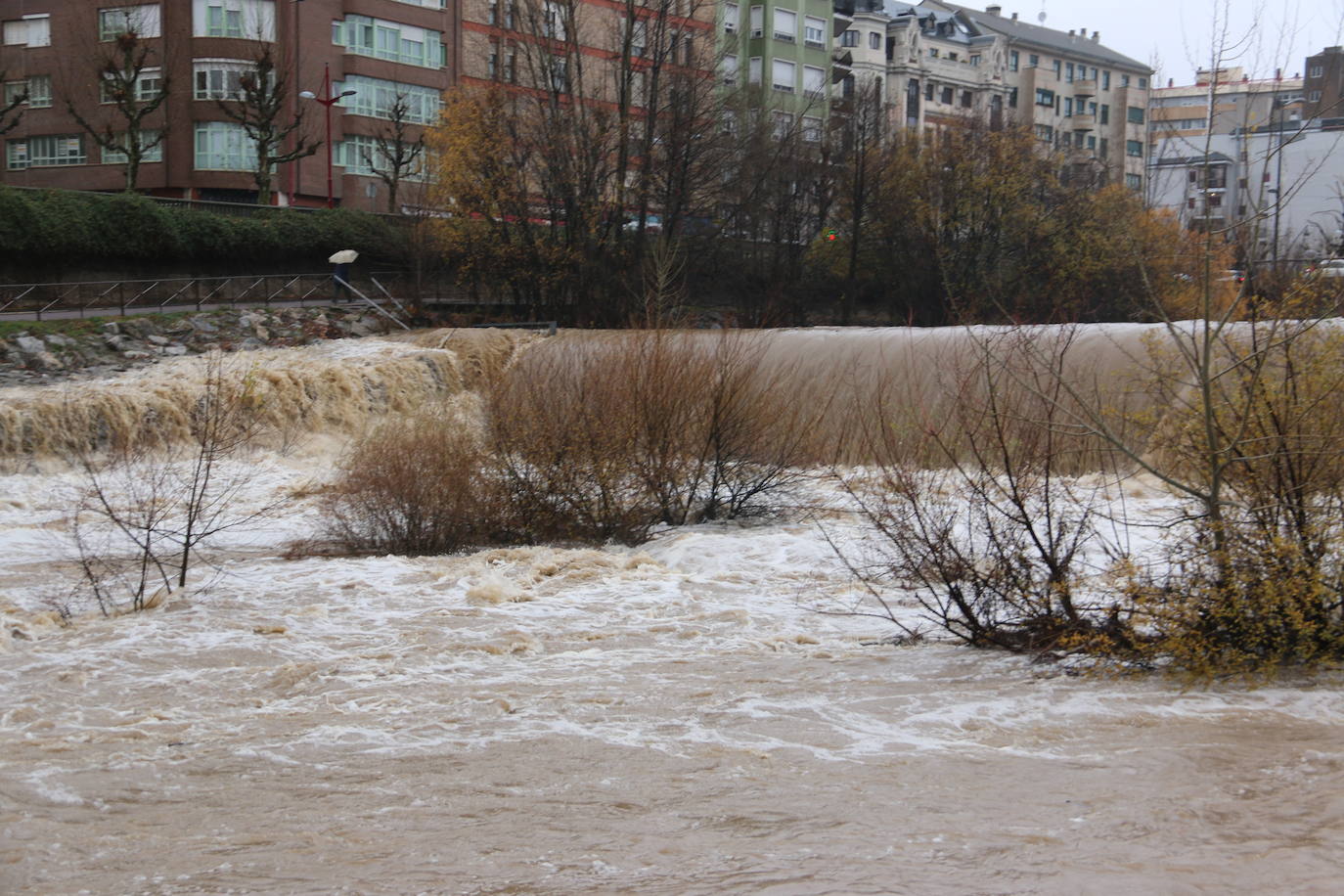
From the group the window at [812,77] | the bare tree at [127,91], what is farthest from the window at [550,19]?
the window at [812,77]

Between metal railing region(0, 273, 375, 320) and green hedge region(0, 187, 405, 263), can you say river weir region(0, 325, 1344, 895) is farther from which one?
green hedge region(0, 187, 405, 263)

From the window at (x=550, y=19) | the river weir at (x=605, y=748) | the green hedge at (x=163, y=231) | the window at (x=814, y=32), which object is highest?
the window at (x=814, y=32)

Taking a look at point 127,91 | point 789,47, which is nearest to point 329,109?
point 127,91

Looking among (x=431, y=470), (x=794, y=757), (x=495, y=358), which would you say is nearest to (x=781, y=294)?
(x=495, y=358)

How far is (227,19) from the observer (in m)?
45.9

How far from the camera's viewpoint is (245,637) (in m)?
11.9

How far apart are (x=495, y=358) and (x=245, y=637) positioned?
1879 cm

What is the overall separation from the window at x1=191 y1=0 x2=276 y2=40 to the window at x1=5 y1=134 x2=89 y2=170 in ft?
20.1

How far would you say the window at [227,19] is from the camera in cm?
4575

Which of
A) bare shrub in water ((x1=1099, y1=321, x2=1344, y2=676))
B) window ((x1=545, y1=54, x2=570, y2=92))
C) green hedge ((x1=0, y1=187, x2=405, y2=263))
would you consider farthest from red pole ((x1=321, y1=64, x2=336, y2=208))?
bare shrub in water ((x1=1099, y1=321, x2=1344, y2=676))

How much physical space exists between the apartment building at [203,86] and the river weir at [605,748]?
34.4 m

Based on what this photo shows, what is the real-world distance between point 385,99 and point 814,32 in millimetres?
23753

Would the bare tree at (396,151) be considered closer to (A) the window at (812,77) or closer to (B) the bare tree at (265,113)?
(B) the bare tree at (265,113)

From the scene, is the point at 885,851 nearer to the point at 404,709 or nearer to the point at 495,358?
the point at 404,709
